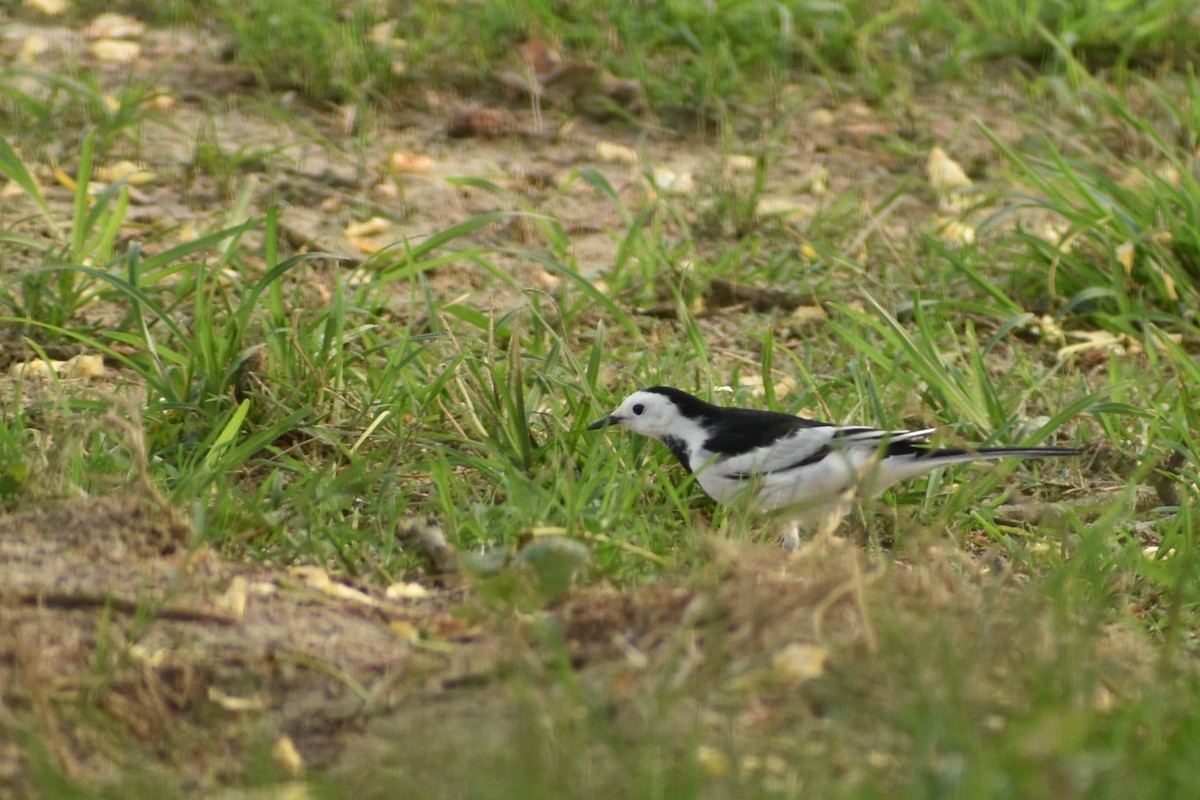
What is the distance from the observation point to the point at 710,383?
184 inches

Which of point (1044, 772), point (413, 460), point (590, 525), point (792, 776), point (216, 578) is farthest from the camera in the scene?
point (413, 460)

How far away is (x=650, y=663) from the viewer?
264 centimetres

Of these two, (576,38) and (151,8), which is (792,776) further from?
(151,8)

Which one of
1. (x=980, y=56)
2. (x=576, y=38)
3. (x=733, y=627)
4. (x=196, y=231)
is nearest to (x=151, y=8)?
(x=576, y=38)

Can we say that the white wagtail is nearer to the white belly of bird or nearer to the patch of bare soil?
the white belly of bird

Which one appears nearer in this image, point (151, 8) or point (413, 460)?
point (413, 460)

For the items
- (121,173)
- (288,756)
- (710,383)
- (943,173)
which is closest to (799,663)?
(288,756)

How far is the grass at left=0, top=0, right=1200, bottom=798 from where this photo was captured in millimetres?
2424

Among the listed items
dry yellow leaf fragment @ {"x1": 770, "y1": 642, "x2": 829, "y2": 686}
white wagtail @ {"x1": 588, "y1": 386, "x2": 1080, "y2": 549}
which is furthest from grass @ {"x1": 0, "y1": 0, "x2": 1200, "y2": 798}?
white wagtail @ {"x1": 588, "y1": 386, "x2": 1080, "y2": 549}

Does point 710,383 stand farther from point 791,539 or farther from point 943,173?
point 943,173

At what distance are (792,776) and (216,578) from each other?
1.28m

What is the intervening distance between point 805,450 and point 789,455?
0.04 metres

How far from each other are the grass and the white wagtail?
0.43 feet

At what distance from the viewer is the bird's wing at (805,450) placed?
3984 mm
